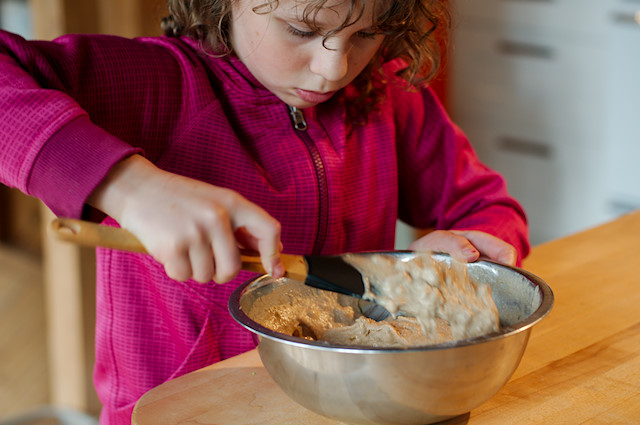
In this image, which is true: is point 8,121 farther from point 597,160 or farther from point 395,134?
point 597,160

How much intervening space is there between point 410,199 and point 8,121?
66 centimetres

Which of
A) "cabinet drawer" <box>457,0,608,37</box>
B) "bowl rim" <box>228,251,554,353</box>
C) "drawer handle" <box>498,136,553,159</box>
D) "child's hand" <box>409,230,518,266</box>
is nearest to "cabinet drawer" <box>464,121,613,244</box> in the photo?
"drawer handle" <box>498,136,553,159</box>

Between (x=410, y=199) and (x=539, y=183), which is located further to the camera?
(x=539, y=183)

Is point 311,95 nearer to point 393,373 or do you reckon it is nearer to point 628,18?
point 393,373

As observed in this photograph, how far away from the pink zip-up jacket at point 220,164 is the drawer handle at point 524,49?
5.55 ft

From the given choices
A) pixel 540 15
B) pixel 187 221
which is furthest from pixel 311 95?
pixel 540 15

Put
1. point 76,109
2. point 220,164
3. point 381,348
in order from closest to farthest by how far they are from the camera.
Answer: point 381,348 < point 76,109 < point 220,164

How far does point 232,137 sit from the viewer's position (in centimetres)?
98

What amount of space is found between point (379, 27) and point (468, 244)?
0.86 ft

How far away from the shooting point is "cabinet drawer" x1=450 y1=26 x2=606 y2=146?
2.67 m

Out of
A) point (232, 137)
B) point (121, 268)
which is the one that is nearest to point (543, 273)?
point (232, 137)

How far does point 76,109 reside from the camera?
0.74m

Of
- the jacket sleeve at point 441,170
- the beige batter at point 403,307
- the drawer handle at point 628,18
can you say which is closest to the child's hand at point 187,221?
the beige batter at point 403,307

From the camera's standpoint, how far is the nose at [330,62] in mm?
863
